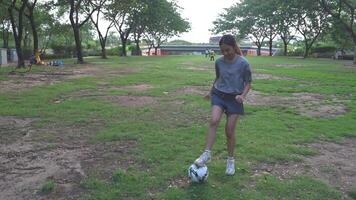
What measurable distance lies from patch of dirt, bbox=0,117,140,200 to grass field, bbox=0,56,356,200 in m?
0.01

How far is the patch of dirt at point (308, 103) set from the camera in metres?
10.4

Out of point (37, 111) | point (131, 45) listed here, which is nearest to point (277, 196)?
point (37, 111)

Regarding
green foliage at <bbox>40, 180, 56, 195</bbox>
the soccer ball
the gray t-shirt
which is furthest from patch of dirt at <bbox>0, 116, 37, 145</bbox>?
the gray t-shirt

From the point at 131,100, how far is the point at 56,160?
19.2 ft

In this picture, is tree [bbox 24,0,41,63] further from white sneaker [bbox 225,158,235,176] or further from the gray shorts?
white sneaker [bbox 225,158,235,176]

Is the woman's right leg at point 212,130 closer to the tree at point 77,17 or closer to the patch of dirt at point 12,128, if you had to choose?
the patch of dirt at point 12,128

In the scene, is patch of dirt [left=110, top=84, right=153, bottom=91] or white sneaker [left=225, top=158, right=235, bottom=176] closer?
white sneaker [left=225, top=158, right=235, bottom=176]

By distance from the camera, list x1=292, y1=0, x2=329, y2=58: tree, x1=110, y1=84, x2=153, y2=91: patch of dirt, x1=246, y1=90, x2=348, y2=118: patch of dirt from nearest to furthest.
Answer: x1=246, y1=90, x2=348, y2=118: patch of dirt
x1=110, y1=84, x2=153, y2=91: patch of dirt
x1=292, y1=0, x2=329, y2=58: tree

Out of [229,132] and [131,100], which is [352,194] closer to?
[229,132]


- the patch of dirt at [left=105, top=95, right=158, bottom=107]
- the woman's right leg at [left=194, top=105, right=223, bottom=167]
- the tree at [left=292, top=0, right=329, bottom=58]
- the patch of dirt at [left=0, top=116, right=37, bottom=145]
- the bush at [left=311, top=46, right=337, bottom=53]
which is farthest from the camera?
the bush at [left=311, top=46, right=337, bottom=53]

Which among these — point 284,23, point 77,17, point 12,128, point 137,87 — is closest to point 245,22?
point 284,23

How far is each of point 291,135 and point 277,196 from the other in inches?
117

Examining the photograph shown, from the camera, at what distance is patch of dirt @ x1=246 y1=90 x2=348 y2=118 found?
1038 centimetres

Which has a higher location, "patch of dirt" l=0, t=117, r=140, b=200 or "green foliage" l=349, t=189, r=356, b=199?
"patch of dirt" l=0, t=117, r=140, b=200
